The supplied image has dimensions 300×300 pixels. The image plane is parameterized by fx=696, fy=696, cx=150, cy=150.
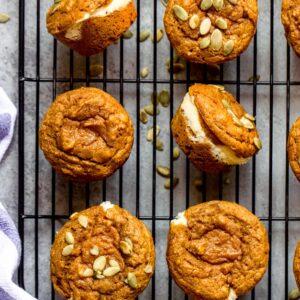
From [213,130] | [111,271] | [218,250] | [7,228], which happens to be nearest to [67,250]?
[111,271]

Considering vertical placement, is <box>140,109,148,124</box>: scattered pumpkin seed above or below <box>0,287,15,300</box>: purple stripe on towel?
above

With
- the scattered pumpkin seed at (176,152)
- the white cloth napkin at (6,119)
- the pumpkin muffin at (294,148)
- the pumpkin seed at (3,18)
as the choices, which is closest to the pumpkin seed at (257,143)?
the pumpkin muffin at (294,148)

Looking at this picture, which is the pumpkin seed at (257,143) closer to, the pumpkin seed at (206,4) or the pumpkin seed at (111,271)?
the pumpkin seed at (206,4)

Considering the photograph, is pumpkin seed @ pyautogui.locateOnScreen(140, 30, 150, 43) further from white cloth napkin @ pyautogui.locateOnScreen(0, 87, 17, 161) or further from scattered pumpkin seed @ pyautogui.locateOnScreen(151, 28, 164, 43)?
white cloth napkin @ pyautogui.locateOnScreen(0, 87, 17, 161)

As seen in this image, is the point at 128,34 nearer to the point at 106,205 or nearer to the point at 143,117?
the point at 143,117

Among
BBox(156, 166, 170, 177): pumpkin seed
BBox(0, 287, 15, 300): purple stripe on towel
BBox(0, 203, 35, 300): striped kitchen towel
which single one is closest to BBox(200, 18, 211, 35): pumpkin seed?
BBox(156, 166, 170, 177): pumpkin seed

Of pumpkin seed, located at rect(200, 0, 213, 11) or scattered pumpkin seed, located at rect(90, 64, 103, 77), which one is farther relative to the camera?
scattered pumpkin seed, located at rect(90, 64, 103, 77)

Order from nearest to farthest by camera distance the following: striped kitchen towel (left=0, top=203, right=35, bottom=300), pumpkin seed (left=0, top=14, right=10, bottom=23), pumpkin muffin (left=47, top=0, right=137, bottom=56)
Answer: pumpkin muffin (left=47, top=0, right=137, bottom=56) < striped kitchen towel (left=0, top=203, right=35, bottom=300) < pumpkin seed (left=0, top=14, right=10, bottom=23)
